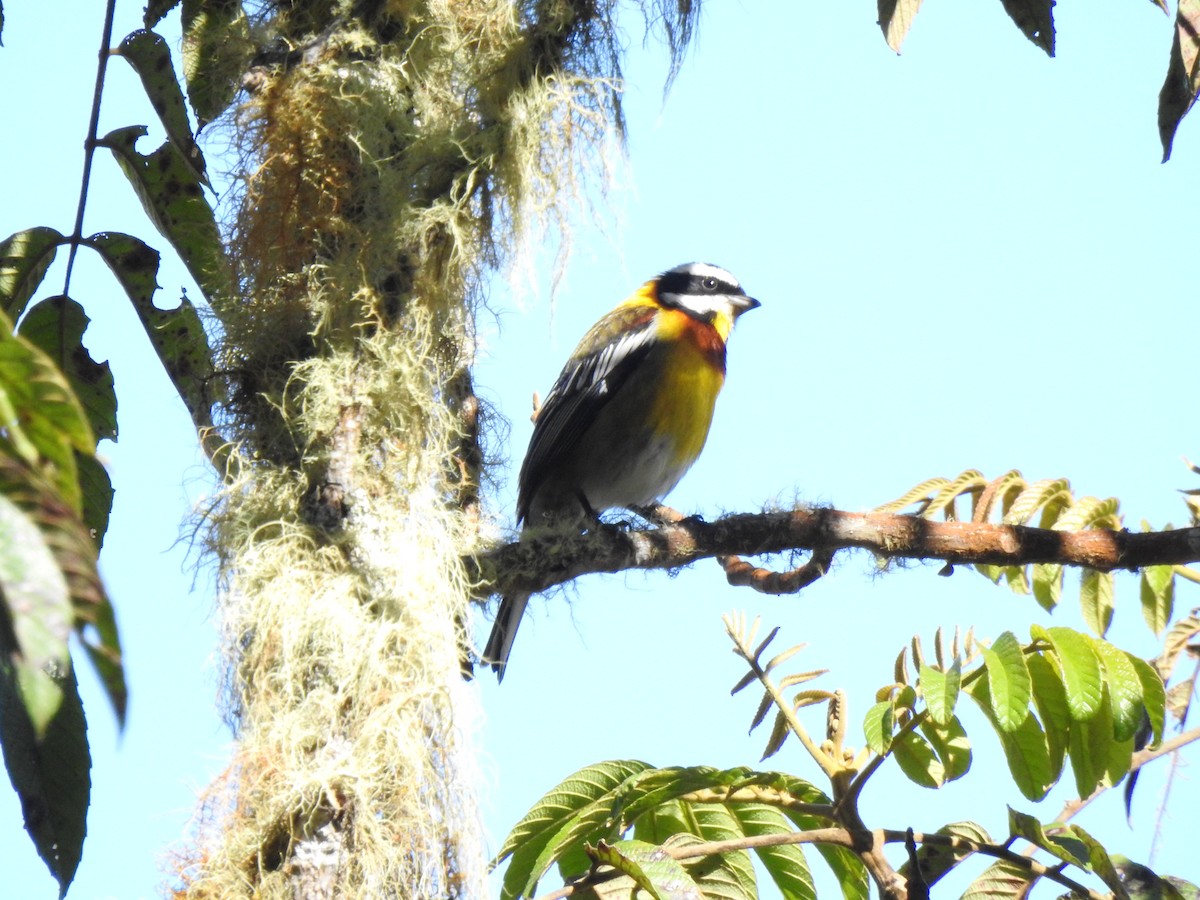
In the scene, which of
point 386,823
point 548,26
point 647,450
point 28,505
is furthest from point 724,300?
point 28,505

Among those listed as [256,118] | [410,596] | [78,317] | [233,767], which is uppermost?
[256,118]

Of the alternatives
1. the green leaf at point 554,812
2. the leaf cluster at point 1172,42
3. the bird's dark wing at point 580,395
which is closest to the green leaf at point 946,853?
the green leaf at point 554,812

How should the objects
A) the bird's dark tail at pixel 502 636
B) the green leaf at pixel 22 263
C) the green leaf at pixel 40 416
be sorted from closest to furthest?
the green leaf at pixel 40 416
the green leaf at pixel 22 263
the bird's dark tail at pixel 502 636

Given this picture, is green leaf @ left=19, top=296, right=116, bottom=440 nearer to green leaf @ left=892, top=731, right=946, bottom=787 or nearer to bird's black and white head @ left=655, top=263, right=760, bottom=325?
green leaf @ left=892, top=731, right=946, bottom=787

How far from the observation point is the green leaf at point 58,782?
1.76m

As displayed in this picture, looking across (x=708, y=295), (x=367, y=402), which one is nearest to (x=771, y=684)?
(x=367, y=402)

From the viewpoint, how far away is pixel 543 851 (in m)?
2.32

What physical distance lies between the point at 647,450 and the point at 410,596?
2242 mm

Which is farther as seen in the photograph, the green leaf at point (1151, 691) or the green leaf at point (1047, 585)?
the green leaf at point (1047, 585)

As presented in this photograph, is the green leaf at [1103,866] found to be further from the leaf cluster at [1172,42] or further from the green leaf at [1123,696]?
the leaf cluster at [1172,42]

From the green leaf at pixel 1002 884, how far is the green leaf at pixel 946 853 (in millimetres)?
48

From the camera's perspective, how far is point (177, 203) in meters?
2.83

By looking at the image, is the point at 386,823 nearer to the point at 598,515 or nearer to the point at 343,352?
the point at 343,352

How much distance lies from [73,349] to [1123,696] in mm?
2191
